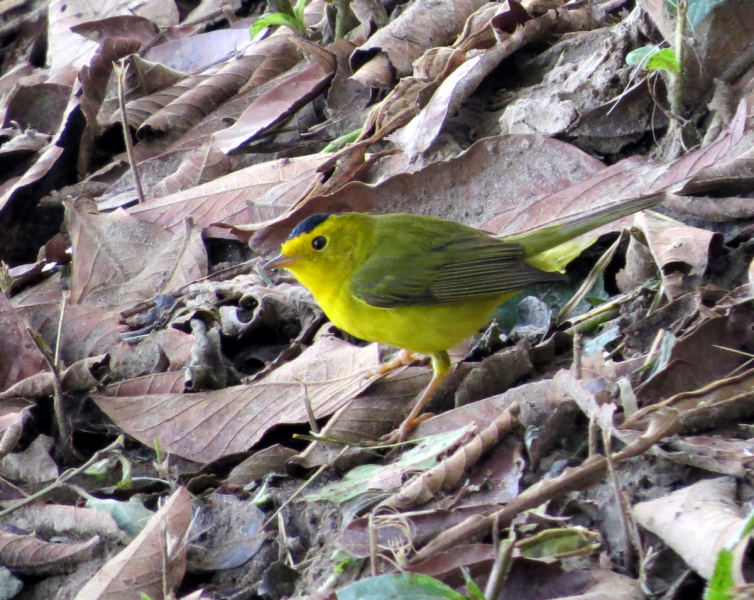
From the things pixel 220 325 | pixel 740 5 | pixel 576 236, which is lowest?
pixel 220 325

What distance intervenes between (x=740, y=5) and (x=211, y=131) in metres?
3.44

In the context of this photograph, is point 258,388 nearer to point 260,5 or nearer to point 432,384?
point 432,384

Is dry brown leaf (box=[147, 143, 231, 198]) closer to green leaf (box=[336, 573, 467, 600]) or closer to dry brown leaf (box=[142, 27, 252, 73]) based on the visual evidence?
dry brown leaf (box=[142, 27, 252, 73])

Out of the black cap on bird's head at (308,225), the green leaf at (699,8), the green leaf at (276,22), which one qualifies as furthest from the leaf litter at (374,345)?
the black cap on bird's head at (308,225)

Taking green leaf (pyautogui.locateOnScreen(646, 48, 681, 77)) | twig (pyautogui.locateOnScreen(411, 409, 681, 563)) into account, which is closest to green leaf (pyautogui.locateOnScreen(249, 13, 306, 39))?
green leaf (pyautogui.locateOnScreen(646, 48, 681, 77))

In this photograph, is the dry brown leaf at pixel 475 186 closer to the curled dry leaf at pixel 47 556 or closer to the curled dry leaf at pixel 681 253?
the curled dry leaf at pixel 681 253

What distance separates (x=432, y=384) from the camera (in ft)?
12.8

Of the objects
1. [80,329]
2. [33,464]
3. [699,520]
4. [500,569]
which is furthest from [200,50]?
[699,520]

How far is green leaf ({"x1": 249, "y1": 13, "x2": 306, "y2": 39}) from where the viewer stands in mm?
5742

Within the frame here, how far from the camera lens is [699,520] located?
2.31 metres

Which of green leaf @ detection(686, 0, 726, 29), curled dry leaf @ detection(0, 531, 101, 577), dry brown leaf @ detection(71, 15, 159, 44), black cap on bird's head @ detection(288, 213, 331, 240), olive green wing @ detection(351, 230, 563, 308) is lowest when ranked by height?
curled dry leaf @ detection(0, 531, 101, 577)

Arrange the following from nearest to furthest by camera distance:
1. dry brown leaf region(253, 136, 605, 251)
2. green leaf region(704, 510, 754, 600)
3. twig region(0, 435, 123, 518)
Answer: green leaf region(704, 510, 754, 600) → twig region(0, 435, 123, 518) → dry brown leaf region(253, 136, 605, 251)

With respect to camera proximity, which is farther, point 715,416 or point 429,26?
point 429,26

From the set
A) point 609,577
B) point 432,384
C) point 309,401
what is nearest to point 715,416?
point 609,577
